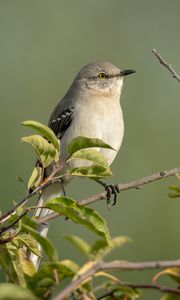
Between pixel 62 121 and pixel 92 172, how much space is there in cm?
406

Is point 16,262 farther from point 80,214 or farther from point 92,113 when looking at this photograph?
point 92,113

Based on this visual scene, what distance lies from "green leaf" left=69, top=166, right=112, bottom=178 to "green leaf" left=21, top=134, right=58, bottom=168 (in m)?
0.13

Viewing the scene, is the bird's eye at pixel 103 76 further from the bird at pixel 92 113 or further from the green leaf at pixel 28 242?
the green leaf at pixel 28 242

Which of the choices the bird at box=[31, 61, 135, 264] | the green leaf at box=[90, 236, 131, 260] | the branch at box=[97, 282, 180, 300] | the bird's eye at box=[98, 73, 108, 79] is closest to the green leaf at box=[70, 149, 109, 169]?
the green leaf at box=[90, 236, 131, 260]

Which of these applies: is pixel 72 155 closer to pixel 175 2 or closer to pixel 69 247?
pixel 69 247

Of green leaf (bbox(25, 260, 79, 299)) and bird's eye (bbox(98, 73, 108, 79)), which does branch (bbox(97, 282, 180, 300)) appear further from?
bird's eye (bbox(98, 73, 108, 79))

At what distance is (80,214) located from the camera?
307cm

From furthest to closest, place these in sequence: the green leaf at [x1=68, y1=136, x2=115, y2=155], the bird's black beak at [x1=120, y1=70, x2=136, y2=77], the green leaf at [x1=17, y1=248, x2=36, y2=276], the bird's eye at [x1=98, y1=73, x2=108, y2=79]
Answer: the bird's eye at [x1=98, y1=73, x2=108, y2=79] < the bird's black beak at [x1=120, y1=70, x2=136, y2=77] < the green leaf at [x1=68, y1=136, x2=115, y2=155] < the green leaf at [x1=17, y1=248, x2=36, y2=276]

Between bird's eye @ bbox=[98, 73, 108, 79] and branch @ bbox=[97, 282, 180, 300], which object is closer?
branch @ bbox=[97, 282, 180, 300]

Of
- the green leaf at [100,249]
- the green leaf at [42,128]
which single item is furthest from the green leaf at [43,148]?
the green leaf at [100,249]

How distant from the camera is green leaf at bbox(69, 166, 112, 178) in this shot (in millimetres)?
3293

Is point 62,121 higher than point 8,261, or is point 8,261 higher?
point 62,121

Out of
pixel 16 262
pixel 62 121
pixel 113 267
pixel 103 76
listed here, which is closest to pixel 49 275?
pixel 113 267

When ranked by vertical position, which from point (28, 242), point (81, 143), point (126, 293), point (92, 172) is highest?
point (81, 143)
